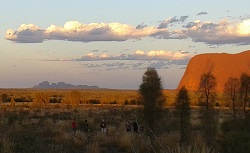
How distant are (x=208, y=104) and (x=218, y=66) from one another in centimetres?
14361

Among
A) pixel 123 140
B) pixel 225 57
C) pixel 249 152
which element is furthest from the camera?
pixel 225 57

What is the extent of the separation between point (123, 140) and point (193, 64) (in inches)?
6183

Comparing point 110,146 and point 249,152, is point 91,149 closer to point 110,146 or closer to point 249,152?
point 110,146

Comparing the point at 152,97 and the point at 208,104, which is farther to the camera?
the point at 208,104

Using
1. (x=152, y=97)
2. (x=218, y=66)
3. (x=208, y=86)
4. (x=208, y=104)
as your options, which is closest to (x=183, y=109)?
(x=152, y=97)

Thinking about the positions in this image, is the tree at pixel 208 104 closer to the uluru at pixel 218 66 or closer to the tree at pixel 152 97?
the tree at pixel 152 97

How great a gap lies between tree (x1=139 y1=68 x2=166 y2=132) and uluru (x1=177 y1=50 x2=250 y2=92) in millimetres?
134242

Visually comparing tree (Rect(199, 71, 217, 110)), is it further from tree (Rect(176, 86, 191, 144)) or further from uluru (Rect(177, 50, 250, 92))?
uluru (Rect(177, 50, 250, 92))

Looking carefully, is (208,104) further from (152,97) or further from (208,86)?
(152,97)

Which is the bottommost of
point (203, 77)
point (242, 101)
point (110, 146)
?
point (110, 146)

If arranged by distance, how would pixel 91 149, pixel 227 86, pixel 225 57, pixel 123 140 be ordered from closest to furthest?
1. pixel 91 149
2. pixel 123 140
3. pixel 227 86
4. pixel 225 57

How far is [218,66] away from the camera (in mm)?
160375

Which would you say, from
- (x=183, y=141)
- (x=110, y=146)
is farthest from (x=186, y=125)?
(x=110, y=146)

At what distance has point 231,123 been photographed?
63.1 ft
